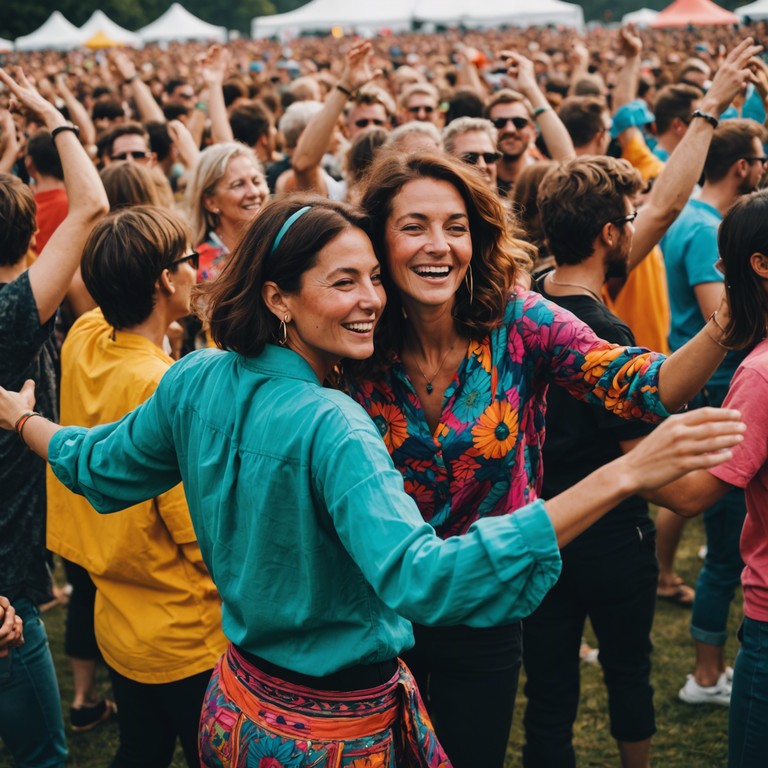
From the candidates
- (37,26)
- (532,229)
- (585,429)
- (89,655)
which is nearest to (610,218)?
(585,429)

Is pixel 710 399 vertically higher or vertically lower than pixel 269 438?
lower

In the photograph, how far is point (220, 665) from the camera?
237 cm

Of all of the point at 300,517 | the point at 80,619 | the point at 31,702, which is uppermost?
the point at 300,517

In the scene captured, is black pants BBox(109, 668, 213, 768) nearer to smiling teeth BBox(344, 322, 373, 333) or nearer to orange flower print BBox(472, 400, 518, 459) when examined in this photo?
orange flower print BBox(472, 400, 518, 459)

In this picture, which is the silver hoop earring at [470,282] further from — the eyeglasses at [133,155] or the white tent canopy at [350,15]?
the white tent canopy at [350,15]

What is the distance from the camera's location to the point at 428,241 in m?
2.59

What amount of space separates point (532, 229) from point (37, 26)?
64.1 m

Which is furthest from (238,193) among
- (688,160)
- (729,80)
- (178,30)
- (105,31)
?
(178,30)

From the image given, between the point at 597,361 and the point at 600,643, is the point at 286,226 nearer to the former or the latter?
the point at 597,361

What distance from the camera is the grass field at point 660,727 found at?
13.1 ft

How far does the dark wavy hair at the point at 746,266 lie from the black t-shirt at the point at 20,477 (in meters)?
1.98

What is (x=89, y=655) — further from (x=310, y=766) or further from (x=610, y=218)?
(x=610, y=218)

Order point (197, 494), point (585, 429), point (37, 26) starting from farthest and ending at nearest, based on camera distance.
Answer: point (37, 26) < point (585, 429) < point (197, 494)

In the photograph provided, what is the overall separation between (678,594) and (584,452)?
2418mm
